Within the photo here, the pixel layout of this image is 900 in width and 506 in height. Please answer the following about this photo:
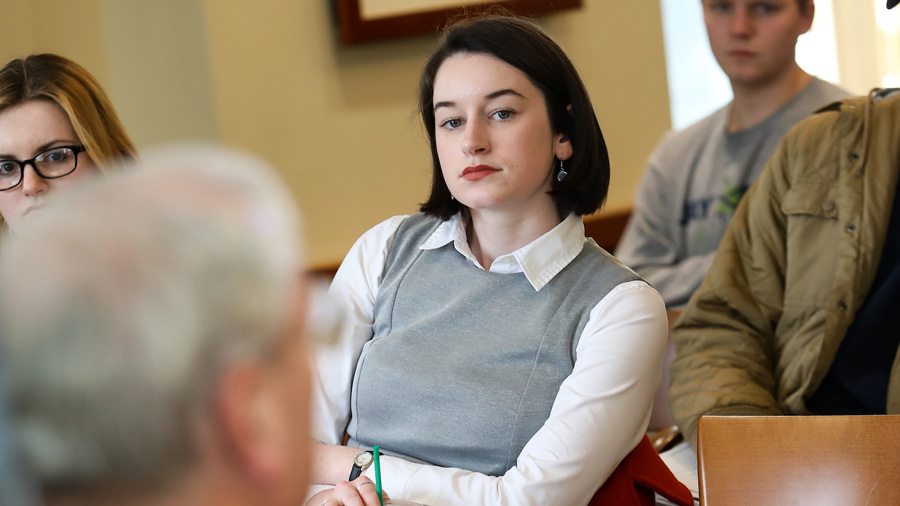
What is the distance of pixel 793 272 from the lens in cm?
208

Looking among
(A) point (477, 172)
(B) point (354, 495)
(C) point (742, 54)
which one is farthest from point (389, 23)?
(B) point (354, 495)

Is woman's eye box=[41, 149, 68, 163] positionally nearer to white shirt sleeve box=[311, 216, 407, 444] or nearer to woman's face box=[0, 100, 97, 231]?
woman's face box=[0, 100, 97, 231]

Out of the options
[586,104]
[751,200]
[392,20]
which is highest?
[392,20]

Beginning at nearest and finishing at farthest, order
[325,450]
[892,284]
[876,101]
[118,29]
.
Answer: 1. [325,450]
2. [892,284]
3. [876,101]
4. [118,29]

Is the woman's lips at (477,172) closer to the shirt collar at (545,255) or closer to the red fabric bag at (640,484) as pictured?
the shirt collar at (545,255)

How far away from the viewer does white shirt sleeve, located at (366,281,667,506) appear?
1371 mm

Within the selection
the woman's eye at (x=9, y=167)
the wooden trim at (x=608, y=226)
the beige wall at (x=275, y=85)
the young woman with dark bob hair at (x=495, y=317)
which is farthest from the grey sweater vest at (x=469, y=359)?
the wooden trim at (x=608, y=226)

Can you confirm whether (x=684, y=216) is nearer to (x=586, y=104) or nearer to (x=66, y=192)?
(x=586, y=104)

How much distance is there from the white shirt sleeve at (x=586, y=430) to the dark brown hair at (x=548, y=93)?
253 mm

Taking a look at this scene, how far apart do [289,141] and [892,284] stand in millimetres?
1717

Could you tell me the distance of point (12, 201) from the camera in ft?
5.76

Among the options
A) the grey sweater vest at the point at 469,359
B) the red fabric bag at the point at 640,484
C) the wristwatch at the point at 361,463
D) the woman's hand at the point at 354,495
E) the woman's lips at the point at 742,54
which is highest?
the woman's lips at the point at 742,54

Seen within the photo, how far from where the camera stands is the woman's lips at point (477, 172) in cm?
156

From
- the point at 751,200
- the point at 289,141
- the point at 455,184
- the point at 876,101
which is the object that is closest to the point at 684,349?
the point at 751,200
